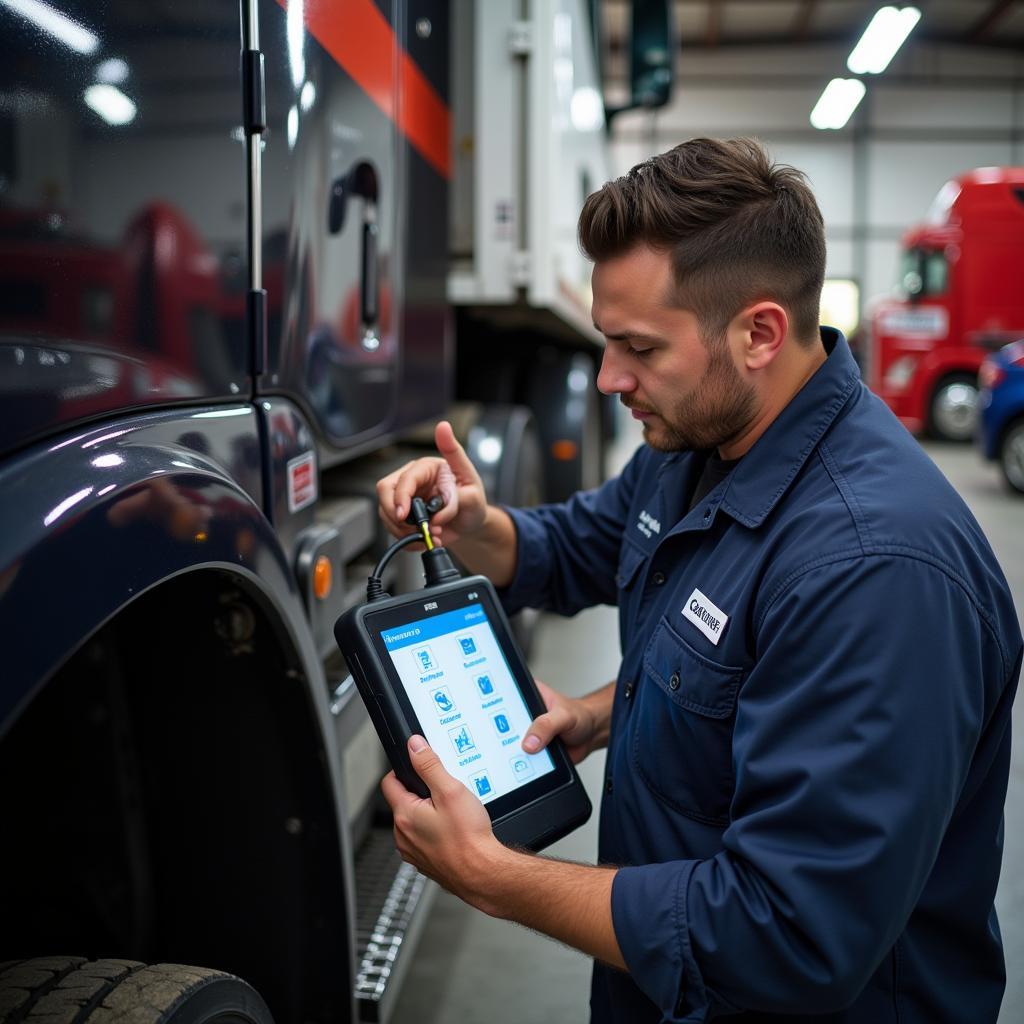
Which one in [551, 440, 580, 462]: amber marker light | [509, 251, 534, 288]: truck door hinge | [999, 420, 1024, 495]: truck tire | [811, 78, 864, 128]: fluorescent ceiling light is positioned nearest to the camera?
[509, 251, 534, 288]: truck door hinge

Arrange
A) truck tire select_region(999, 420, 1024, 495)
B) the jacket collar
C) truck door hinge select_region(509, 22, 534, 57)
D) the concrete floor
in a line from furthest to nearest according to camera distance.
A: truck tire select_region(999, 420, 1024, 495) < truck door hinge select_region(509, 22, 534, 57) < the concrete floor < the jacket collar

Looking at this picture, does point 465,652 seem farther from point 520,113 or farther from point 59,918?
point 520,113

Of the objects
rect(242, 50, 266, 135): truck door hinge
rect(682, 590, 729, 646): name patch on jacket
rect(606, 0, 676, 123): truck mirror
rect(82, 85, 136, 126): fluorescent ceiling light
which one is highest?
rect(606, 0, 676, 123): truck mirror

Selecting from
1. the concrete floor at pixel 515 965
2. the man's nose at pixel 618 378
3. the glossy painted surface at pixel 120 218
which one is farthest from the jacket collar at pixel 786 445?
the concrete floor at pixel 515 965

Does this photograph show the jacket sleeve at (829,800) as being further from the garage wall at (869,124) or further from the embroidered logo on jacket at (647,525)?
the garage wall at (869,124)

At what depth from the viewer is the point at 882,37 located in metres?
7.33

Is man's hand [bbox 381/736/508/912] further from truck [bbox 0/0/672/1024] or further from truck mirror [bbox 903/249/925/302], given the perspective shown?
truck mirror [bbox 903/249/925/302]

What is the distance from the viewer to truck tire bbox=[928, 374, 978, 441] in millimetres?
10938

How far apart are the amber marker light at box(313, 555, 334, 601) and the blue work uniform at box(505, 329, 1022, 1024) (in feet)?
1.43

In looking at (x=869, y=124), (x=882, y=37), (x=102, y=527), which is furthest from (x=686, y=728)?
(x=869, y=124)

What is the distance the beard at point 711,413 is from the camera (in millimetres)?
1231

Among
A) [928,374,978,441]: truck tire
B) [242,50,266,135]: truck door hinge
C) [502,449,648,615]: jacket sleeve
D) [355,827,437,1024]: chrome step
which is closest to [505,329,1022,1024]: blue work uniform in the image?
[502,449,648,615]: jacket sleeve

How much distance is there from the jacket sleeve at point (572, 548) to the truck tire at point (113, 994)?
0.79m

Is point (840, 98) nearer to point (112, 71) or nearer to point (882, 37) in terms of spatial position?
point (882, 37)
